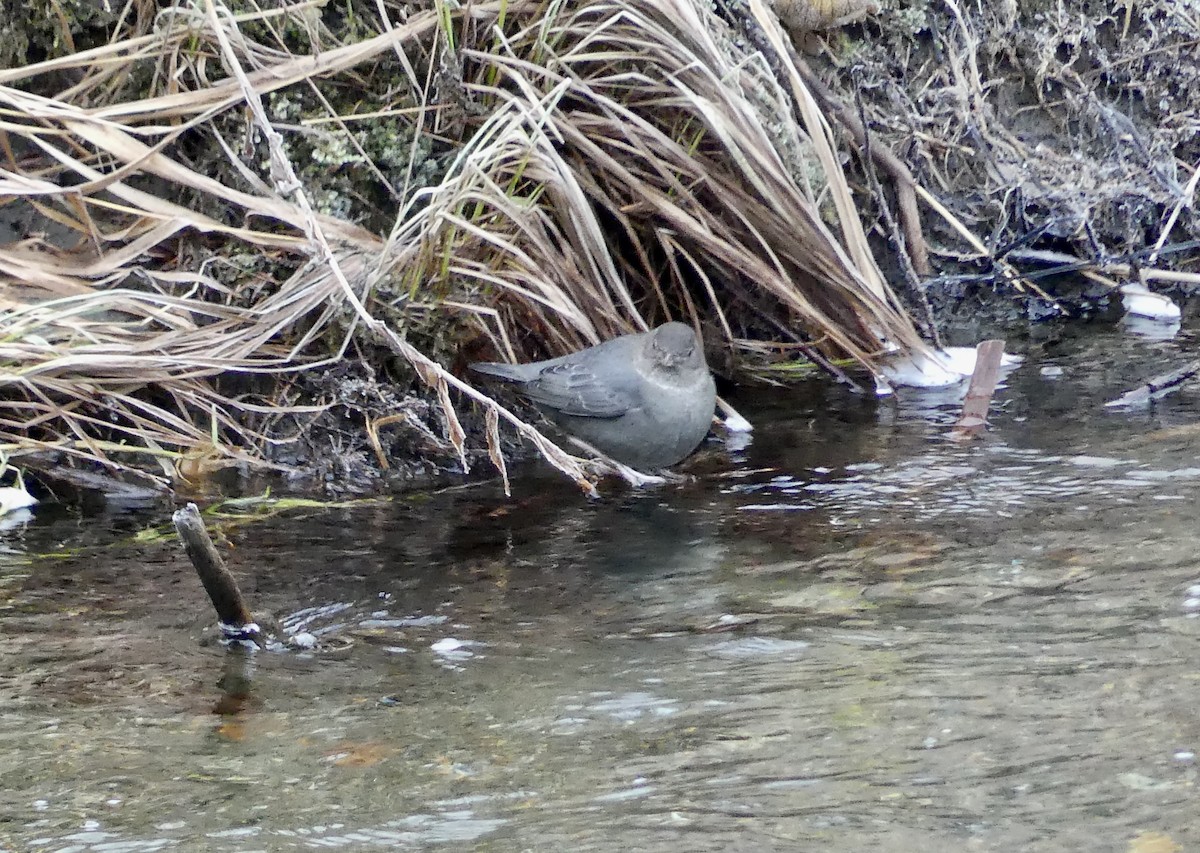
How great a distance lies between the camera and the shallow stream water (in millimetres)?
1646

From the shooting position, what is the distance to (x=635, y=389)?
362cm

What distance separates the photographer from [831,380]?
432cm

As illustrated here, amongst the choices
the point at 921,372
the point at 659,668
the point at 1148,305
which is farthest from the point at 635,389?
the point at 1148,305

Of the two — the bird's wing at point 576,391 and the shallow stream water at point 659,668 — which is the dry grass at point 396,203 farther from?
the shallow stream water at point 659,668

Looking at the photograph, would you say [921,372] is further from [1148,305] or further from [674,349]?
[1148,305]

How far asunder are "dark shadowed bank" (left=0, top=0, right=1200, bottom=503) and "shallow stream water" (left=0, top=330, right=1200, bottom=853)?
36 cm

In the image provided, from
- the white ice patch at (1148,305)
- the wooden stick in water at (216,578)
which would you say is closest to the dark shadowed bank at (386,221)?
the wooden stick in water at (216,578)

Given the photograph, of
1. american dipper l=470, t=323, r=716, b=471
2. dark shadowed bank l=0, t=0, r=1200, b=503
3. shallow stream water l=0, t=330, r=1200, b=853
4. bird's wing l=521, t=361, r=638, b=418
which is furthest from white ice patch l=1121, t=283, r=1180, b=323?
bird's wing l=521, t=361, r=638, b=418

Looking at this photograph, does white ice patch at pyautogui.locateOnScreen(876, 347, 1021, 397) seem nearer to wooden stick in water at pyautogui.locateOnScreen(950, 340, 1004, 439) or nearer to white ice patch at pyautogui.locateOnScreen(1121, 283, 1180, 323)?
wooden stick in water at pyautogui.locateOnScreen(950, 340, 1004, 439)

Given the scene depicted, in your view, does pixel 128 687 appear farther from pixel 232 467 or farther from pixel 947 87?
pixel 947 87

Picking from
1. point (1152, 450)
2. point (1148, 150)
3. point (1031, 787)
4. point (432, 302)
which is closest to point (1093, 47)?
point (1148, 150)

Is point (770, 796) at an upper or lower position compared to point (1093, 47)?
lower

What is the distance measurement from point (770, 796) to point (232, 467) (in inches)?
88.3

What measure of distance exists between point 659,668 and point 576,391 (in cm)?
162
